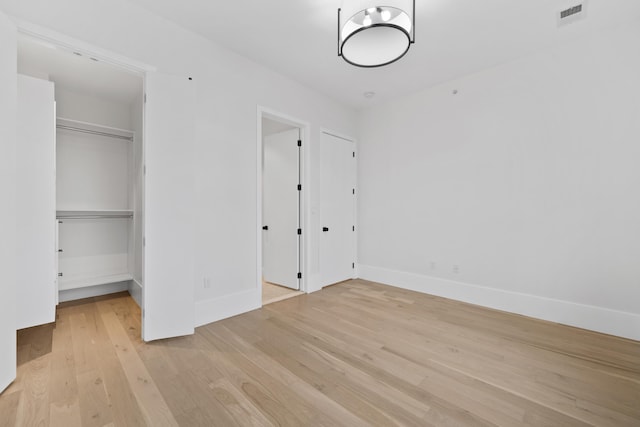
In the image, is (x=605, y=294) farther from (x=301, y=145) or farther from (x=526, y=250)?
(x=301, y=145)

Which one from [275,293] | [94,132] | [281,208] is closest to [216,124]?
[281,208]

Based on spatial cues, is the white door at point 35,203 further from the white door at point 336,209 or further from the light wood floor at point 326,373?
the white door at point 336,209

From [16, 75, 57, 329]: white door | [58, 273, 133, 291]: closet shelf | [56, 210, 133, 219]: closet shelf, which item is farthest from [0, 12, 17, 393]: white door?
[56, 210, 133, 219]: closet shelf

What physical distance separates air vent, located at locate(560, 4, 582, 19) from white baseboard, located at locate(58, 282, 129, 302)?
20.5 ft

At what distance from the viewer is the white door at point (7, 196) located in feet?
5.93

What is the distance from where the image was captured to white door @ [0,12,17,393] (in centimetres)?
181

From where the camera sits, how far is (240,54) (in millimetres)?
3256

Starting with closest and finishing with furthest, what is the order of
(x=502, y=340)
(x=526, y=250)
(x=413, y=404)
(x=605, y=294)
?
(x=413, y=404)
(x=502, y=340)
(x=605, y=294)
(x=526, y=250)

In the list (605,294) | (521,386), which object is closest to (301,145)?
(521,386)

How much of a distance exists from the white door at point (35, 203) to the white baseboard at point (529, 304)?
4.29 meters

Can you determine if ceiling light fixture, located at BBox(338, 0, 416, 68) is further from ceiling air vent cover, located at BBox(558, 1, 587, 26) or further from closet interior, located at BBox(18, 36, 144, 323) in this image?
closet interior, located at BBox(18, 36, 144, 323)

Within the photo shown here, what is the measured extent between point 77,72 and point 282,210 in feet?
9.87

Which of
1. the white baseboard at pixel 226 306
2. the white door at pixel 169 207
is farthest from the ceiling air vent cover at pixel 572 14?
the white baseboard at pixel 226 306

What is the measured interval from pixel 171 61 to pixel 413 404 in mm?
3605
